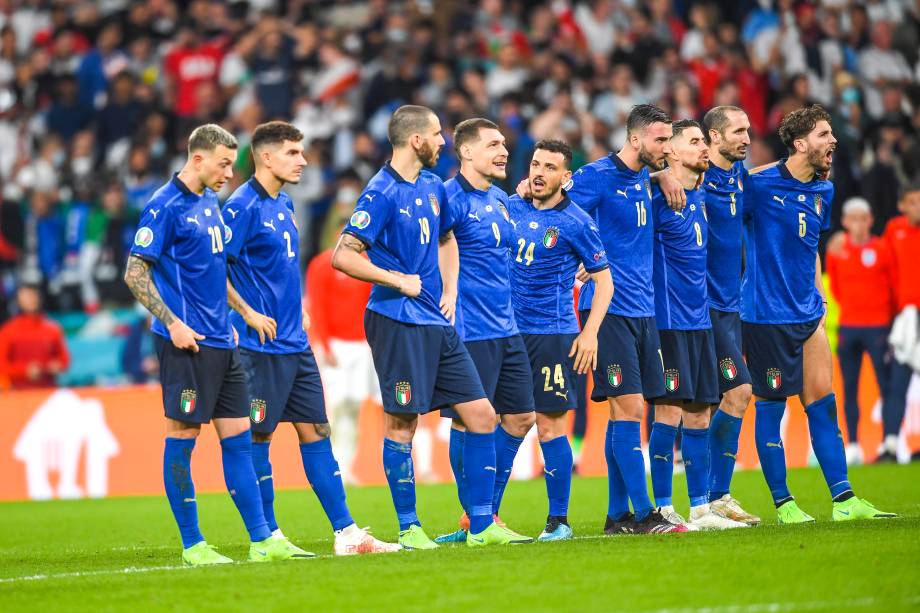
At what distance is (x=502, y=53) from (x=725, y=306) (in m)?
11.5

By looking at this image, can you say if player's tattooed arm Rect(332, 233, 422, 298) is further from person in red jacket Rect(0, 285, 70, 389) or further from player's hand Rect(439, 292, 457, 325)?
person in red jacket Rect(0, 285, 70, 389)

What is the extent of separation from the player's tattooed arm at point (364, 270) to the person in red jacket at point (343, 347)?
7.37m

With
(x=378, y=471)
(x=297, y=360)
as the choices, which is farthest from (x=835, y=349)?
(x=297, y=360)

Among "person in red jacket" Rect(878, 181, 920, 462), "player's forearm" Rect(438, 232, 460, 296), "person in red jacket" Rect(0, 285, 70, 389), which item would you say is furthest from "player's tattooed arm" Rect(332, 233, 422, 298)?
"person in red jacket" Rect(0, 285, 70, 389)

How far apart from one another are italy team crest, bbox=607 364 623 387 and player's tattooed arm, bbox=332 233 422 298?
4.94 feet

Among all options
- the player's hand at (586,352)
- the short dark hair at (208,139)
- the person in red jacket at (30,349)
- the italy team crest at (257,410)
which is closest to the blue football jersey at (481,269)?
the player's hand at (586,352)

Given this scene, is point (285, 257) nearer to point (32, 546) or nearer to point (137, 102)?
point (32, 546)

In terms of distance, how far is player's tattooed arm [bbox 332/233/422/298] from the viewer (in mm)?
8570

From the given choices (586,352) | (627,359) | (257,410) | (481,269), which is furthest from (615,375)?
(257,410)

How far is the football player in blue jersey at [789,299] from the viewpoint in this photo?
1017cm

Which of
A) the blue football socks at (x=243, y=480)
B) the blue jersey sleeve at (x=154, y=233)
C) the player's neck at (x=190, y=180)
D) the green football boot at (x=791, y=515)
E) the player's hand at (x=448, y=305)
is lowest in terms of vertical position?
the green football boot at (x=791, y=515)

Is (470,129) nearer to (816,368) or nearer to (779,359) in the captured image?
(779,359)

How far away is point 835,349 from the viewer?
16.6 meters

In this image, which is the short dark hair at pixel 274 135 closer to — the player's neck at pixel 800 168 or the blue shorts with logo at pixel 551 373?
the blue shorts with logo at pixel 551 373
